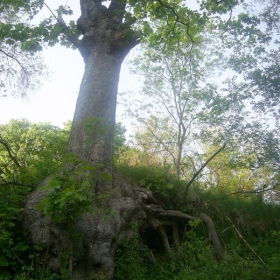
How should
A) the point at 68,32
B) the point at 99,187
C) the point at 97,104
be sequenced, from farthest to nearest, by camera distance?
1. the point at 68,32
2. the point at 97,104
3. the point at 99,187

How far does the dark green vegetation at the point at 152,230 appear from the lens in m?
3.97

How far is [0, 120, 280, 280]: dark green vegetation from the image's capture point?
3972mm

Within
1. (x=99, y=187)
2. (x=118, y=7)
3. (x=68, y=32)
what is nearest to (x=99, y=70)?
(x=68, y=32)

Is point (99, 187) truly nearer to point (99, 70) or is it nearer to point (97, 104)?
point (97, 104)

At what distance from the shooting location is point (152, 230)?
6.82 m

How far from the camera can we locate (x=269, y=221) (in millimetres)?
8547

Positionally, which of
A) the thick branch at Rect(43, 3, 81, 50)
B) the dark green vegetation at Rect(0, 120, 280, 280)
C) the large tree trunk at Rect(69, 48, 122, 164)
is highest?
the thick branch at Rect(43, 3, 81, 50)

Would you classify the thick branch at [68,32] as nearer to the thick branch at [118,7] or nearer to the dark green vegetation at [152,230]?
the thick branch at [118,7]

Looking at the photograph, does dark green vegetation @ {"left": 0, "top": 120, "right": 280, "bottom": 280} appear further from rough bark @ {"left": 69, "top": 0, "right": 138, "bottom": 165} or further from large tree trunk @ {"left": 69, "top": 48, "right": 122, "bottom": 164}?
rough bark @ {"left": 69, "top": 0, "right": 138, "bottom": 165}

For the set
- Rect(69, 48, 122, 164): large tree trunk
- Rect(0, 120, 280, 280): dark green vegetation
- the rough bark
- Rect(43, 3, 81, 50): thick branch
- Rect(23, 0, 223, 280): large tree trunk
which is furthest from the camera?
Rect(43, 3, 81, 50): thick branch

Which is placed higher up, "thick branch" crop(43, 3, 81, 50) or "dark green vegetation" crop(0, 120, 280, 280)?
"thick branch" crop(43, 3, 81, 50)

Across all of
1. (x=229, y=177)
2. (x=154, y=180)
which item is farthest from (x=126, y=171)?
(x=229, y=177)

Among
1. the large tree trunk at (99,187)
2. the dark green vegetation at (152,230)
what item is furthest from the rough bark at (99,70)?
the dark green vegetation at (152,230)

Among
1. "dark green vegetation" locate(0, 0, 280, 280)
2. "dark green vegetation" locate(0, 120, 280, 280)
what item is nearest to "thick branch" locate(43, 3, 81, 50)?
"dark green vegetation" locate(0, 0, 280, 280)
